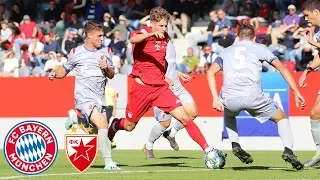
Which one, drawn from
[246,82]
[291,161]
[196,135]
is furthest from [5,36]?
[291,161]

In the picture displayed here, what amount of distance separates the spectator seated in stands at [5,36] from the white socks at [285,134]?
19.2m

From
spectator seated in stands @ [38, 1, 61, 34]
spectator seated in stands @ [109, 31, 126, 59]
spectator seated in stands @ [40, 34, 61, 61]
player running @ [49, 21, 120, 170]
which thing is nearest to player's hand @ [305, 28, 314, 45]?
player running @ [49, 21, 120, 170]

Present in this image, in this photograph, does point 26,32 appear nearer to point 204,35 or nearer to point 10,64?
point 10,64

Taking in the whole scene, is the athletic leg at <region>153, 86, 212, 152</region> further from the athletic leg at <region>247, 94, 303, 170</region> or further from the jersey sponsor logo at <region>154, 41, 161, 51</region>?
the athletic leg at <region>247, 94, 303, 170</region>

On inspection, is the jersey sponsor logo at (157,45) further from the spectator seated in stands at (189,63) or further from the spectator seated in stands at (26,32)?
the spectator seated in stands at (26,32)

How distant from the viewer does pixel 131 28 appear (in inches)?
1191

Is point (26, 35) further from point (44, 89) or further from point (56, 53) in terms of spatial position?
point (44, 89)

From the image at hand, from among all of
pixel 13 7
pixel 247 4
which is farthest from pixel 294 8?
pixel 13 7

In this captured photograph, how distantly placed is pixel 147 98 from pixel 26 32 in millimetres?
17915

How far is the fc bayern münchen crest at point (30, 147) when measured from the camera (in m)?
11.3

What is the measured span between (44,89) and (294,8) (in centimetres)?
754

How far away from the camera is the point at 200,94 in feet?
76.4

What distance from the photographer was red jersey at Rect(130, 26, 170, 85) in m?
14.1

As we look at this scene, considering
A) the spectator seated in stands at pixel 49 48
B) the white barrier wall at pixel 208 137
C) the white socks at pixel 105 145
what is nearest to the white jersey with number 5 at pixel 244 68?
the white socks at pixel 105 145
